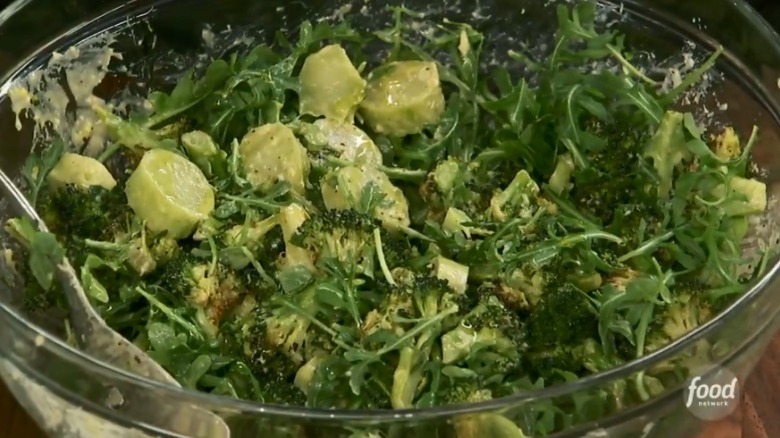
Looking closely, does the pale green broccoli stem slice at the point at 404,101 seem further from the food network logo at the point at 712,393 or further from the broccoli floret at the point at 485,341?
the food network logo at the point at 712,393

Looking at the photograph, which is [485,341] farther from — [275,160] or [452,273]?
[275,160]

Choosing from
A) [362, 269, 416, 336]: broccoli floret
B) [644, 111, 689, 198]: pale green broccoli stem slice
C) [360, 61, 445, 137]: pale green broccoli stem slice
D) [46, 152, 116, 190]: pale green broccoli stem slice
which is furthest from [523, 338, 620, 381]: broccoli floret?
[46, 152, 116, 190]: pale green broccoli stem slice

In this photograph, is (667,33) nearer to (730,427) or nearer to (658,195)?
(658,195)

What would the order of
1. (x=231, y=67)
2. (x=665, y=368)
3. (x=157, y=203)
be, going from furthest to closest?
(x=231, y=67) → (x=157, y=203) → (x=665, y=368)

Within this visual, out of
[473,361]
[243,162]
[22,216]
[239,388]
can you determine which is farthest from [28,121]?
[473,361]

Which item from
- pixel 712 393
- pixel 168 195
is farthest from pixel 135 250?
pixel 712 393
